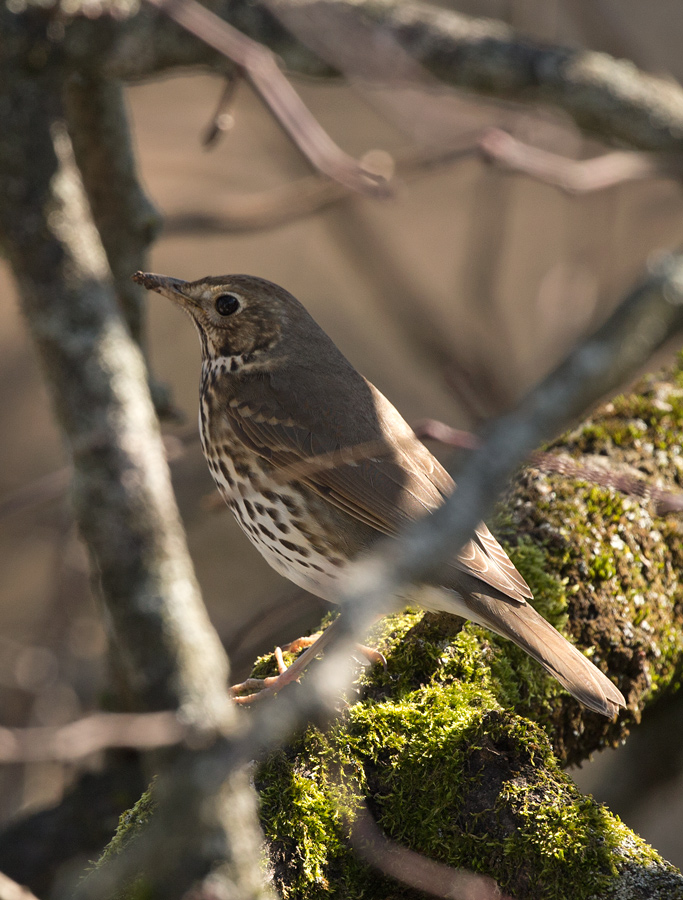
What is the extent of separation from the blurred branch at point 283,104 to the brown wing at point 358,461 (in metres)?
0.86

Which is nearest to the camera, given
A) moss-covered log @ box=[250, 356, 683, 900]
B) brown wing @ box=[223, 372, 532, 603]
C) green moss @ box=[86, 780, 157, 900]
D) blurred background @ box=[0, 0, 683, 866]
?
green moss @ box=[86, 780, 157, 900]

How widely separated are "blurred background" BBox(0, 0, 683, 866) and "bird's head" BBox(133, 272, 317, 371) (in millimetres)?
362

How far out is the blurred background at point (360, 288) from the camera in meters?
4.39

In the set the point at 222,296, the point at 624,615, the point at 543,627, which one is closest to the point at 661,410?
the point at 624,615

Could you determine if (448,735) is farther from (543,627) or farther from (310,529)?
(310,529)

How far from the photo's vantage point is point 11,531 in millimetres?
6309

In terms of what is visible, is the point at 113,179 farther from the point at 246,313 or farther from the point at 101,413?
the point at 101,413

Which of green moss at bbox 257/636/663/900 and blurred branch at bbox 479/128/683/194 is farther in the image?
blurred branch at bbox 479/128/683/194

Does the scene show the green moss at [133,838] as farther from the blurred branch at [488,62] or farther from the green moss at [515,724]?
the blurred branch at [488,62]

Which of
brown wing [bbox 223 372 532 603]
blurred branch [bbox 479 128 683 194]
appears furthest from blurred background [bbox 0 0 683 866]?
blurred branch [bbox 479 128 683 194]

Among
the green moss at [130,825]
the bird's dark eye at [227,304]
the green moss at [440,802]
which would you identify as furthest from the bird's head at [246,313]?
the green moss at [130,825]

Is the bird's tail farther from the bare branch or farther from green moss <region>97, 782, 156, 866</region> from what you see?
green moss <region>97, 782, 156, 866</region>

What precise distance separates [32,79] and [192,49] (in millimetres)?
570

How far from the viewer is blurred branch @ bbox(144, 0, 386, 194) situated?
1.92 m
